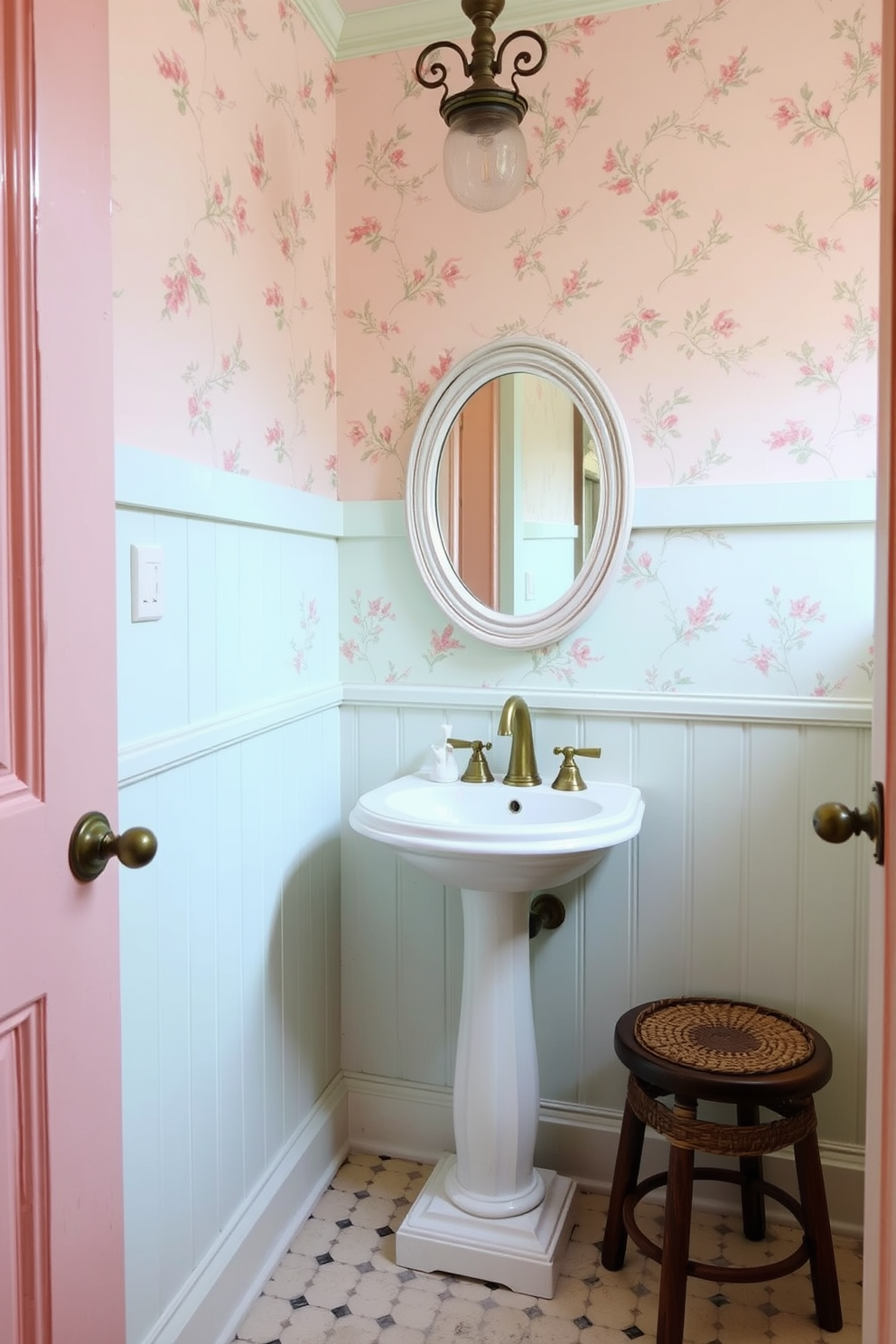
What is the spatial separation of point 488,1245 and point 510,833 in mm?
766

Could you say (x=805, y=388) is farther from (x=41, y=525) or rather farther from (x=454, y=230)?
(x=41, y=525)

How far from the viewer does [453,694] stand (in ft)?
6.68

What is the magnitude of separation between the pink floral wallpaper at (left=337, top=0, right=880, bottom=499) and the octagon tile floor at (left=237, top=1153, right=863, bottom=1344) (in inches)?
56.2

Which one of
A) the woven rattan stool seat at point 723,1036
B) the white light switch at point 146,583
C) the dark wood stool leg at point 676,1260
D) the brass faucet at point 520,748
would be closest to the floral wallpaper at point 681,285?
the brass faucet at point 520,748

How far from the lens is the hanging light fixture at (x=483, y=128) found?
1.64 m

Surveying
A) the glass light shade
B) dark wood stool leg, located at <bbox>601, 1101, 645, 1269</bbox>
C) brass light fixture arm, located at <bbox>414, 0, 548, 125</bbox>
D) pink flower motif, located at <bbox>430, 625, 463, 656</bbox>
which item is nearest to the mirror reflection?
pink flower motif, located at <bbox>430, 625, 463, 656</bbox>

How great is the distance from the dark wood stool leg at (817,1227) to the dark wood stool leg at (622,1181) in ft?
0.86

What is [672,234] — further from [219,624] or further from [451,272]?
[219,624]

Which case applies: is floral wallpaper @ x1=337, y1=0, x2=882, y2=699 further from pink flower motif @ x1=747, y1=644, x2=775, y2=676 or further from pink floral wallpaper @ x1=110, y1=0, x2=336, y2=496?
pink floral wallpaper @ x1=110, y1=0, x2=336, y2=496

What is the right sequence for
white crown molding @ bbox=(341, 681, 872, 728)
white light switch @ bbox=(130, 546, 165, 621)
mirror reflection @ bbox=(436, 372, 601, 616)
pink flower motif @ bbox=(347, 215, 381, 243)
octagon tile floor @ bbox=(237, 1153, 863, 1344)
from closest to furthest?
white light switch @ bbox=(130, 546, 165, 621) → octagon tile floor @ bbox=(237, 1153, 863, 1344) → white crown molding @ bbox=(341, 681, 872, 728) → mirror reflection @ bbox=(436, 372, 601, 616) → pink flower motif @ bbox=(347, 215, 381, 243)

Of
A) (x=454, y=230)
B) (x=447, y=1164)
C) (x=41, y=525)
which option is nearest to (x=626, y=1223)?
(x=447, y=1164)

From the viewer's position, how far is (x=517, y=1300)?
1707 millimetres

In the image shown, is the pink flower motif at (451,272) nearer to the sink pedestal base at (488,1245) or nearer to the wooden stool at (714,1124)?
the wooden stool at (714,1124)

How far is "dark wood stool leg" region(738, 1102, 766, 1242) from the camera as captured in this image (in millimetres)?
1771
